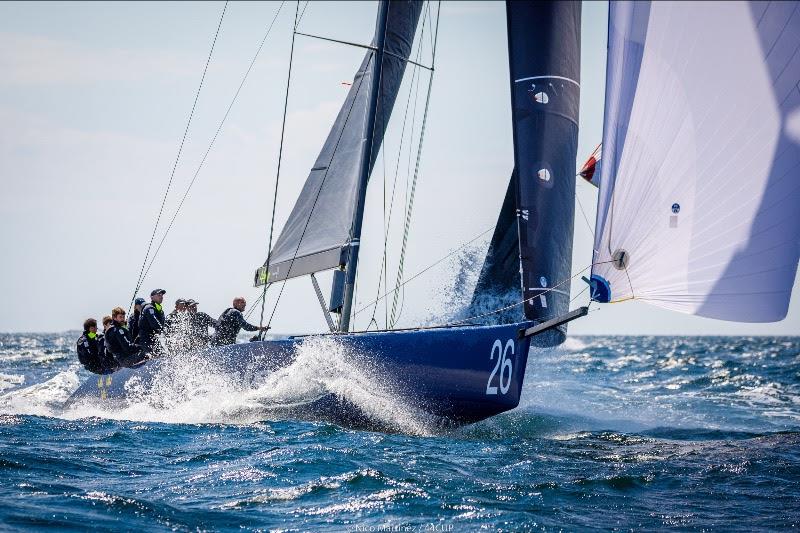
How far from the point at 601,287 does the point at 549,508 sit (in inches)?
84.4

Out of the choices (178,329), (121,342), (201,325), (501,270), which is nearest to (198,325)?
(201,325)

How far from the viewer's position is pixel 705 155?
6.89 metres

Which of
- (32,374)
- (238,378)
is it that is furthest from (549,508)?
(32,374)

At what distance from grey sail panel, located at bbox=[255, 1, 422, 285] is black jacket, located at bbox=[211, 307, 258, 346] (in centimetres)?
54

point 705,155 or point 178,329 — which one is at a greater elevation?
point 705,155

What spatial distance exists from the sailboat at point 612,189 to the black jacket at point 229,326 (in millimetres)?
646

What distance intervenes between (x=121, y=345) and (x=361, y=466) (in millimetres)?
5383

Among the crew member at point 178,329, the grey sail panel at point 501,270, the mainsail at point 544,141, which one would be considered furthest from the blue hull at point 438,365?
the crew member at point 178,329

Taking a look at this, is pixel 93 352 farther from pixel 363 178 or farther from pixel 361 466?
pixel 361 466

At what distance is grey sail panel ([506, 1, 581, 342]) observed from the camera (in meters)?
9.51

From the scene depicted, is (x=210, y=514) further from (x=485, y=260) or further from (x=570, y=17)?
(x=570, y=17)

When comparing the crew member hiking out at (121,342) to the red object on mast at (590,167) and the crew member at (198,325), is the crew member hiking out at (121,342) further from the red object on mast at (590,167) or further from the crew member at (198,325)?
the red object on mast at (590,167)

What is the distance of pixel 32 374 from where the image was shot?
721 inches

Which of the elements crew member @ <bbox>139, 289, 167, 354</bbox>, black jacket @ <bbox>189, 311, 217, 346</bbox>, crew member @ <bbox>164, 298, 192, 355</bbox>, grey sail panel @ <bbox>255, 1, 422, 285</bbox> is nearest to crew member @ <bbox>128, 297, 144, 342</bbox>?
crew member @ <bbox>139, 289, 167, 354</bbox>
